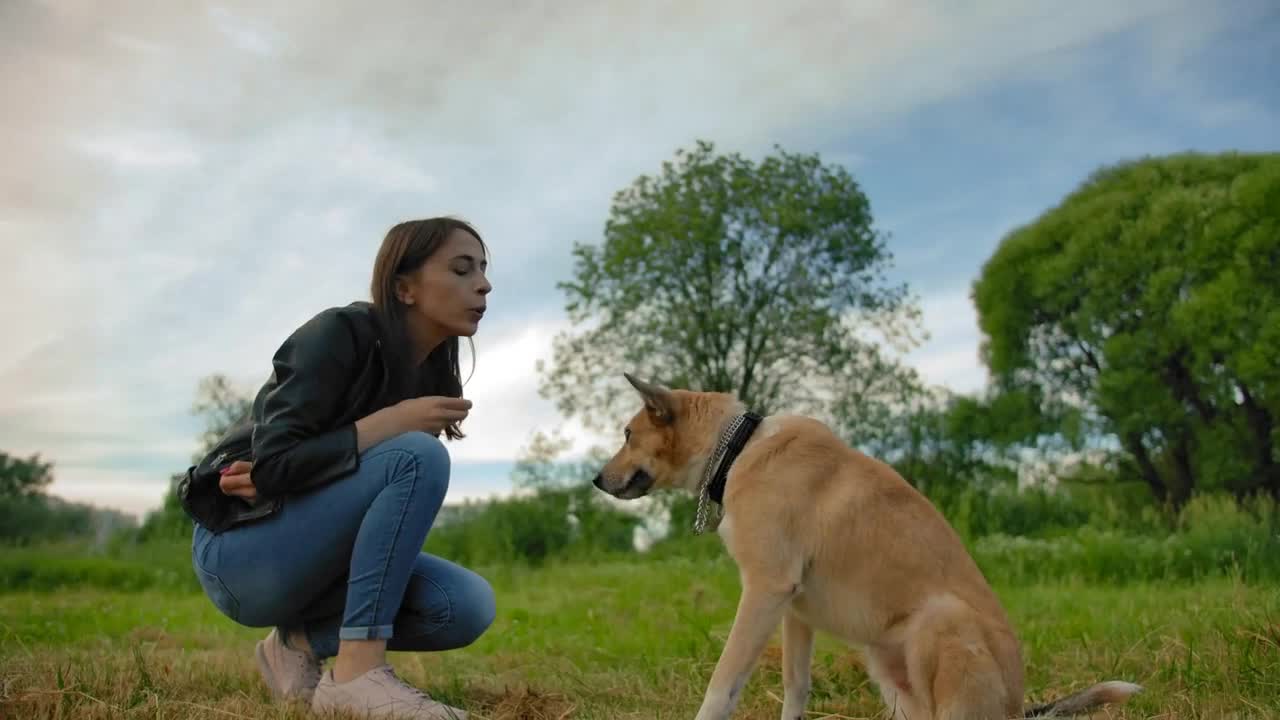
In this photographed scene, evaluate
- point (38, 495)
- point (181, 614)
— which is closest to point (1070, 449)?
point (181, 614)

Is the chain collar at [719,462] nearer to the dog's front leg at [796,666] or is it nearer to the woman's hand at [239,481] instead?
the dog's front leg at [796,666]

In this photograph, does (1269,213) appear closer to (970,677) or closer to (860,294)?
(860,294)

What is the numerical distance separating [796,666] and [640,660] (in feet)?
5.92

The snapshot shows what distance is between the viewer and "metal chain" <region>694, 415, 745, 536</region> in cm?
406

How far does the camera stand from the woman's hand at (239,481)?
3783mm

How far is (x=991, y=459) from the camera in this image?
50.2ft

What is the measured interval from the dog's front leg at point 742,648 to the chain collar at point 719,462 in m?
0.55

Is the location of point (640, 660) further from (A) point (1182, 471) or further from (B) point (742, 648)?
(A) point (1182, 471)

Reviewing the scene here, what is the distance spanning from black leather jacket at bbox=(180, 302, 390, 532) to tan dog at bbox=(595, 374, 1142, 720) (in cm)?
150

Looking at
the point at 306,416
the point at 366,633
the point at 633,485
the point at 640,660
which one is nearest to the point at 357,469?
the point at 306,416

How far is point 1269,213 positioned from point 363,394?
12741mm

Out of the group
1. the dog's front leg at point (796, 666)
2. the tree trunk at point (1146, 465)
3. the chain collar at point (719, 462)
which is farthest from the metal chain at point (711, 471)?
the tree trunk at point (1146, 465)

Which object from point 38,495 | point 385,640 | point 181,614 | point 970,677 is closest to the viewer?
point 970,677

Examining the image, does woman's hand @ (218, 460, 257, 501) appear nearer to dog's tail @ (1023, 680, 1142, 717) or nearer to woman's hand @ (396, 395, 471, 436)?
woman's hand @ (396, 395, 471, 436)
